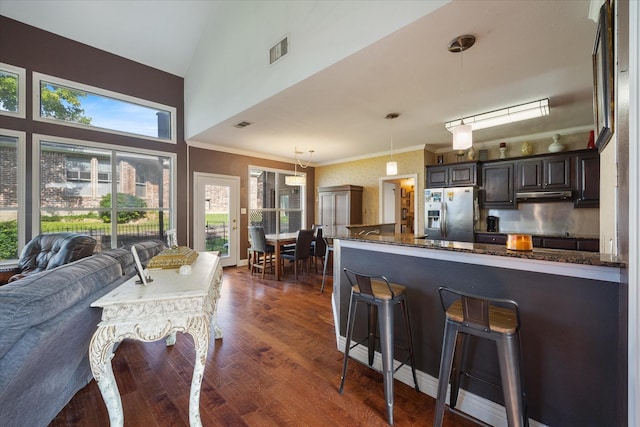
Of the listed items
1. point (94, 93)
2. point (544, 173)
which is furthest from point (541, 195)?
point (94, 93)

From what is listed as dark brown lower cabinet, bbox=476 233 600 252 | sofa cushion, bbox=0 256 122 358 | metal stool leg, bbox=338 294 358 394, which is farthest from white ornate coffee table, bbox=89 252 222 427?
dark brown lower cabinet, bbox=476 233 600 252

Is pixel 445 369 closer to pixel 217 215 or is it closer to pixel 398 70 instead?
pixel 398 70

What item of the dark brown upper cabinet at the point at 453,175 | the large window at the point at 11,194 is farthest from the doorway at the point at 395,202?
the large window at the point at 11,194

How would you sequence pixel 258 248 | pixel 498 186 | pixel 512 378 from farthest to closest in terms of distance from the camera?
pixel 258 248, pixel 498 186, pixel 512 378

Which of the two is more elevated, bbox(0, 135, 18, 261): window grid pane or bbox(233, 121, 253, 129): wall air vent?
bbox(233, 121, 253, 129): wall air vent

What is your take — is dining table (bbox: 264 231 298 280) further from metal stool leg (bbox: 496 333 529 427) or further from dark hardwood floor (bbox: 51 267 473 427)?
metal stool leg (bbox: 496 333 529 427)

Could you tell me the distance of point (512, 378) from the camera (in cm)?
125

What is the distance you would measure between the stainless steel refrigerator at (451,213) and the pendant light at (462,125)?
2098mm

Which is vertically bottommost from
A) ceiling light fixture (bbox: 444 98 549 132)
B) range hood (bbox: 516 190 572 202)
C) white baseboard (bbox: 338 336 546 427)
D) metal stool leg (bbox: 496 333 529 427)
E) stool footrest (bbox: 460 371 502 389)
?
white baseboard (bbox: 338 336 546 427)

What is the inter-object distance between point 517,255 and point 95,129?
5682mm

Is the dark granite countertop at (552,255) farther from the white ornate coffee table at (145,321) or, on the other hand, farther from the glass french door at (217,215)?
the glass french door at (217,215)

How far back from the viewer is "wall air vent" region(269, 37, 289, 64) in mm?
2951

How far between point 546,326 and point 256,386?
1874 mm

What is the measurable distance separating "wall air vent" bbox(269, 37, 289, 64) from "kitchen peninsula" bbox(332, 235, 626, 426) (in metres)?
2.56
